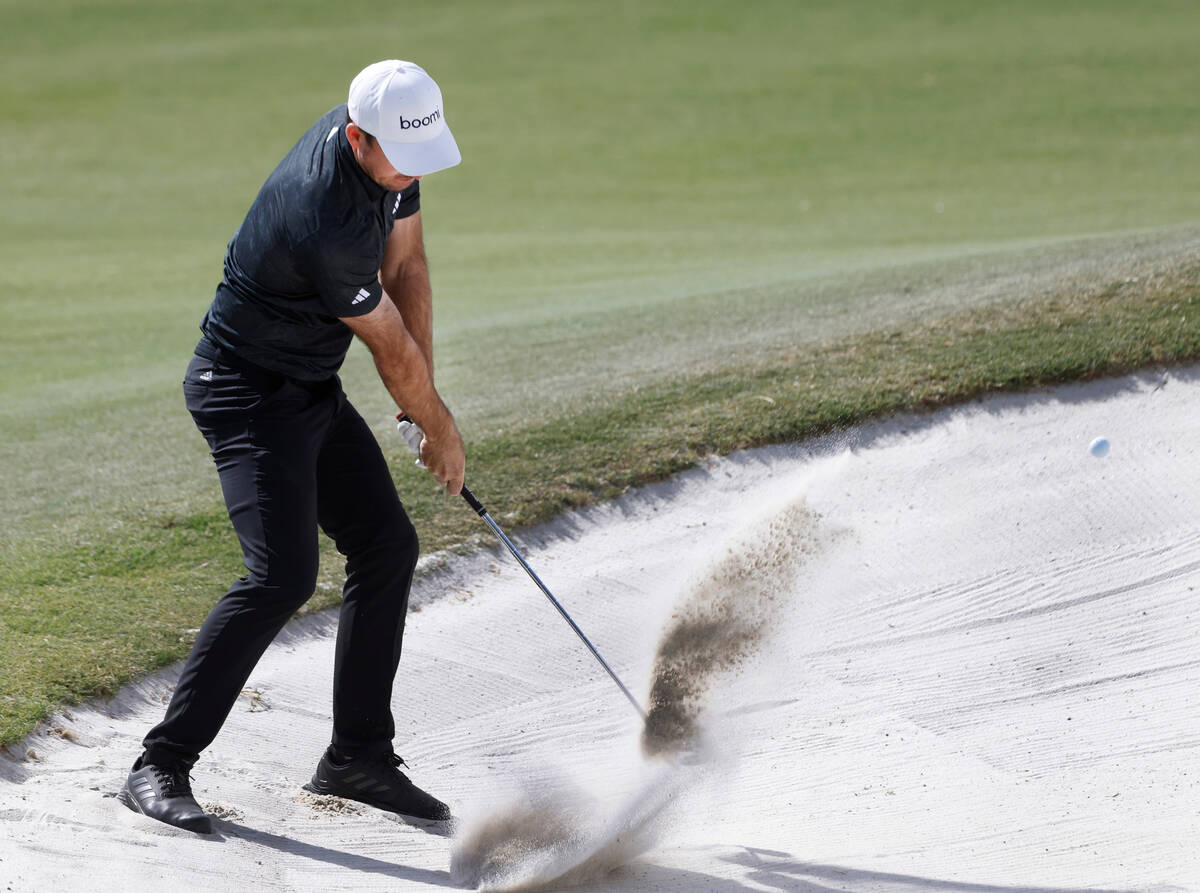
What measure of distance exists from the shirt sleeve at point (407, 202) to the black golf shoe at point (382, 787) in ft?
5.59

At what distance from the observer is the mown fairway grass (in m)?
6.33

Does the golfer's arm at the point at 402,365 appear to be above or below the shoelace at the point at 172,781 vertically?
above

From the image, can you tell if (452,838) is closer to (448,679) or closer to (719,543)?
(448,679)

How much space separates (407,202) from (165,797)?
1886 millimetres

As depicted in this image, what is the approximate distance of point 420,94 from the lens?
11.0ft

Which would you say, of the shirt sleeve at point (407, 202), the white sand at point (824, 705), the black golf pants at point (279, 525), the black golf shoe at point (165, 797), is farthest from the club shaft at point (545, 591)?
the black golf shoe at point (165, 797)

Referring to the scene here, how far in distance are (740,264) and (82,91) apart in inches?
534

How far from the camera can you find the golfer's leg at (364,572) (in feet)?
12.8

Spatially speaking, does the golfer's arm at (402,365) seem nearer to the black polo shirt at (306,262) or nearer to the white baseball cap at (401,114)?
the black polo shirt at (306,262)

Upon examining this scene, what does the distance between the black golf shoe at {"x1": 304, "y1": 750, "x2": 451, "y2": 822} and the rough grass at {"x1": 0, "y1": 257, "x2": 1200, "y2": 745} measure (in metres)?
1.02

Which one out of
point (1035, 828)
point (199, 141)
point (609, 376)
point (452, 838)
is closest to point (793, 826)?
point (1035, 828)

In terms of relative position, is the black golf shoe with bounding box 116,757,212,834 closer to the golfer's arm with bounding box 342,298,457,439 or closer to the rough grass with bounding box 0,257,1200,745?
the rough grass with bounding box 0,257,1200,745

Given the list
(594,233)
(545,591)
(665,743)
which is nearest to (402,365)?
(545,591)

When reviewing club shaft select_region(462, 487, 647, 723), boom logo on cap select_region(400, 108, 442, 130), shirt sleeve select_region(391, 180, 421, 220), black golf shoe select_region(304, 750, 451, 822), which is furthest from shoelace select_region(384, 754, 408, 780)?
boom logo on cap select_region(400, 108, 442, 130)
